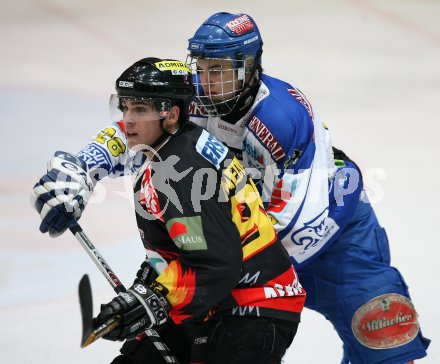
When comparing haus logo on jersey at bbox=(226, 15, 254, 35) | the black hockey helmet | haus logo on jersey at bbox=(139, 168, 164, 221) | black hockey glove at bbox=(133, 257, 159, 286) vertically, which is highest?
the black hockey helmet

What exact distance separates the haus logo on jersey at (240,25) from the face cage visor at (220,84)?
0.38ft

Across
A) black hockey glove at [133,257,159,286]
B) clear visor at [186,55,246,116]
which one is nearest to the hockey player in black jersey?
black hockey glove at [133,257,159,286]

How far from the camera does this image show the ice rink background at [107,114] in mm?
4324

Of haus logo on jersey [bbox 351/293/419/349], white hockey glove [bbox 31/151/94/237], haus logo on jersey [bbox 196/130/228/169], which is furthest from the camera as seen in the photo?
haus logo on jersey [bbox 351/293/419/349]

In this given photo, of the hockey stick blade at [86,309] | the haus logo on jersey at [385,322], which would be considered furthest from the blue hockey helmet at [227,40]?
the hockey stick blade at [86,309]

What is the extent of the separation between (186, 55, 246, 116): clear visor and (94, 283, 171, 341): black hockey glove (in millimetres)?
1029

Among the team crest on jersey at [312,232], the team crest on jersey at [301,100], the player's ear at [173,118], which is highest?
the player's ear at [173,118]

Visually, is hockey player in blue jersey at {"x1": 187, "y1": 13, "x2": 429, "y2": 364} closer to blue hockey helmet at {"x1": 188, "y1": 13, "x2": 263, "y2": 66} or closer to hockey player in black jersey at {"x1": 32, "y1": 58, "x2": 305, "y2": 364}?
blue hockey helmet at {"x1": 188, "y1": 13, "x2": 263, "y2": 66}

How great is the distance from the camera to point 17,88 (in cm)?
621

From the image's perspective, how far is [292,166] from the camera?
3.53 m

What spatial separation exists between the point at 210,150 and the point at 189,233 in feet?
0.93

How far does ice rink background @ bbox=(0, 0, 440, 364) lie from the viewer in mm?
4324

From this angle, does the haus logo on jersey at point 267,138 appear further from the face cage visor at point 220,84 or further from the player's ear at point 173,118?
the player's ear at point 173,118

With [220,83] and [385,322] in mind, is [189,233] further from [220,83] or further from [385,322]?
[385,322]
